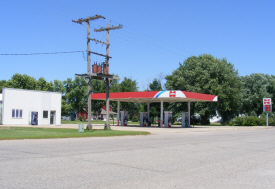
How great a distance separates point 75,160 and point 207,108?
45633 mm

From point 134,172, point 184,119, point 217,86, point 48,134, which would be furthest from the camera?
point 217,86

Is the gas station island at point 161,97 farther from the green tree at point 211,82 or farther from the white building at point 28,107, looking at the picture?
the green tree at point 211,82

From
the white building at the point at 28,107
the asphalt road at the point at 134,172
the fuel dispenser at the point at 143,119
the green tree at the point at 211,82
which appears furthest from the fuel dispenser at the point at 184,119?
the asphalt road at the point at 134,172

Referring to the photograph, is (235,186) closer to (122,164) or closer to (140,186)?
(140,186)

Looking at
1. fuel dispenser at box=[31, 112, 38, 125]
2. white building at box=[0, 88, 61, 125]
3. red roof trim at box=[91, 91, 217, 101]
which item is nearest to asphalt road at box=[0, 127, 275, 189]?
red roof trim at box=[91, 91, 217, 101]

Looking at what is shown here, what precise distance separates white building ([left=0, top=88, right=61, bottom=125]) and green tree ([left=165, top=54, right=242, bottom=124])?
24.1m

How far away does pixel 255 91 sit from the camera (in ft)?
240

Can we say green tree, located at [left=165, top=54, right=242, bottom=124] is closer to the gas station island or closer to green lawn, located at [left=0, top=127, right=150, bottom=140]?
the gas station island

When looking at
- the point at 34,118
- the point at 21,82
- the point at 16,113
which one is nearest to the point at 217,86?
the point at 34,118

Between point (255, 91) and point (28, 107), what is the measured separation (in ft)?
177

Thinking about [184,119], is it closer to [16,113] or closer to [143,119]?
[143,119]

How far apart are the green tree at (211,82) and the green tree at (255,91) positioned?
15.0m

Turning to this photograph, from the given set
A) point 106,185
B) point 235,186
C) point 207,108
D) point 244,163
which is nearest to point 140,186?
point 106,185

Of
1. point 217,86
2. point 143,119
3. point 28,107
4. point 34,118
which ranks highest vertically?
point 217,86
